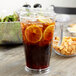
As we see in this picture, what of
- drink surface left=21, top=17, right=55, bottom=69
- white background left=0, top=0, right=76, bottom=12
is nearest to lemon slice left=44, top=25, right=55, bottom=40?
drink surface left=21, top=17, right=55, bottom=69

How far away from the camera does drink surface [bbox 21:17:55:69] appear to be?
76cm

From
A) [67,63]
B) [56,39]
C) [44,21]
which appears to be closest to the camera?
[44,21]

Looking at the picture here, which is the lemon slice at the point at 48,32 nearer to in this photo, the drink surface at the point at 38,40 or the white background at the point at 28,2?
the drink surface at the point at 38,40

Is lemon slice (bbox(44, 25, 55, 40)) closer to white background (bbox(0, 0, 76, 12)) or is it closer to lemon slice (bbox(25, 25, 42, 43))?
lemon slice (bbox(25, 25, 42, 43))

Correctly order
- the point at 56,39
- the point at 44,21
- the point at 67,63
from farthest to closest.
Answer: the point at 56,39 < the point at 67,63 < the point at 44,21

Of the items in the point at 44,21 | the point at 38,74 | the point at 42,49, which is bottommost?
the point at 38,74

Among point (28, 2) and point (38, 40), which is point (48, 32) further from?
point (28, 2)

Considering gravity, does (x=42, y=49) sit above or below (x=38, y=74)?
above

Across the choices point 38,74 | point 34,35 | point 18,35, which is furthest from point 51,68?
point 18,35

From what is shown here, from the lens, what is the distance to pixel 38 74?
31.1 inches

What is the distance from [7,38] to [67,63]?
1.33ft

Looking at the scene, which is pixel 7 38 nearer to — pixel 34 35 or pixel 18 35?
pixel 18 35

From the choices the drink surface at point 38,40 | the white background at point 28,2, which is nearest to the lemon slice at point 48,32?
the drink surface at point 38,40

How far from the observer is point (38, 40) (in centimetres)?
78
